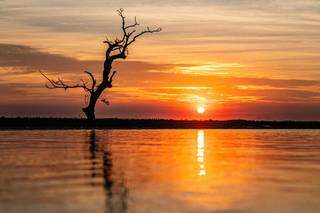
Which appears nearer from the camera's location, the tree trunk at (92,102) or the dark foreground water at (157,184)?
the dark foreground water at (157,184)

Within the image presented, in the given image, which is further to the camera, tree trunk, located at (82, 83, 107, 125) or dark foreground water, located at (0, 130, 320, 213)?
tree trunk, located at (82, 83, 107, 125)

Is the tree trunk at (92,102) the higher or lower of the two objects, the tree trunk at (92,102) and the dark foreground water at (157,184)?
the higher

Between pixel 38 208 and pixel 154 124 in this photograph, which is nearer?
pixel 38 208

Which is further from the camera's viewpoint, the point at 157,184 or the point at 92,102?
the point at 92,102

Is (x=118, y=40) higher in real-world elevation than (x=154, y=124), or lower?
higher

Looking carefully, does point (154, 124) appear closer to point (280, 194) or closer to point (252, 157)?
point (252, 157)

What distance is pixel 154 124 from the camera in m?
88.9

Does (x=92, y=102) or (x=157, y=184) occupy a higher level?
(x=92, y=102)

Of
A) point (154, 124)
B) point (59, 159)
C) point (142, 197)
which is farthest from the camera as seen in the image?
point (154, 124)

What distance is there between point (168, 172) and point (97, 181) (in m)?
3.34

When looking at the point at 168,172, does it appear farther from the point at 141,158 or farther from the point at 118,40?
the point at 118,40

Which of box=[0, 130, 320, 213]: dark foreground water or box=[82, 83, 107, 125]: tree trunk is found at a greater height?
box=[82, 83, 107, 125]: tree trunk

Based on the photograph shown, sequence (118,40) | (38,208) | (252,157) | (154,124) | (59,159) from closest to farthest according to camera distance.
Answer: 1. (38,208)
2. (59,159)
3. (252,157)
4. (118,40)
5. (154,124)

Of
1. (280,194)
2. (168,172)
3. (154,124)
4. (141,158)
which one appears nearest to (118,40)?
(154,124)
